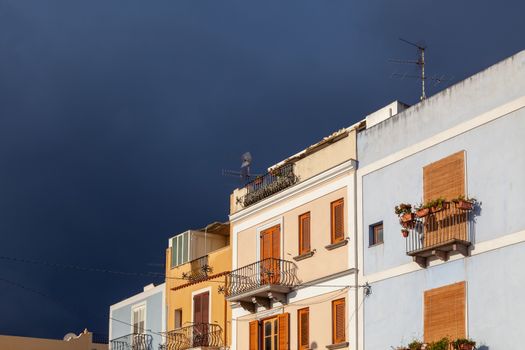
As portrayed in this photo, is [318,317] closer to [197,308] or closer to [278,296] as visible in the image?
[278,296]

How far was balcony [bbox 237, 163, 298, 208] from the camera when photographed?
38406 mm

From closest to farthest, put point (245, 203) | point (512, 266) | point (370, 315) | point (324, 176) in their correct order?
point (512, 266) < point (370, 315) < point (324, 176) < point (245, 203)

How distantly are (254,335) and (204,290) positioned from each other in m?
4.53

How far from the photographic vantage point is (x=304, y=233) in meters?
37.2

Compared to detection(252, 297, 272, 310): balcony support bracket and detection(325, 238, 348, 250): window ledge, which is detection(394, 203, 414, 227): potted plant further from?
detection(252, 297, 272, 310): balcony support bracket

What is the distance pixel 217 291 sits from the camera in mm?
41750

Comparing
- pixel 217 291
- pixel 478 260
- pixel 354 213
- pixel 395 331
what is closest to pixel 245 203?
pixel 217 291

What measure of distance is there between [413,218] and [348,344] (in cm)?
509

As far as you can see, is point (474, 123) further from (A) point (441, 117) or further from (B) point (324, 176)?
(B) point (324, 176)

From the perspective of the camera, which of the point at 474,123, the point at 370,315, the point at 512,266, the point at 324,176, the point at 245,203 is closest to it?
the point at 512,266

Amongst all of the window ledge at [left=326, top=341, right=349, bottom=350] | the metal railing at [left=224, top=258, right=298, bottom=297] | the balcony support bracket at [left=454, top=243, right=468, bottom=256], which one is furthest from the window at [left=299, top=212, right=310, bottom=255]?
the balcony support bracket at [left=454, top=243, right=468, bottom=256]

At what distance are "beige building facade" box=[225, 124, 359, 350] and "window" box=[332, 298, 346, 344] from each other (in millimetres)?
32

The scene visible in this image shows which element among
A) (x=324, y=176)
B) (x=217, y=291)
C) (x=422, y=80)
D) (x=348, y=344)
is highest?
(x=422, y=80)

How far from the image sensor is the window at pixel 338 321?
3441 centimetres
